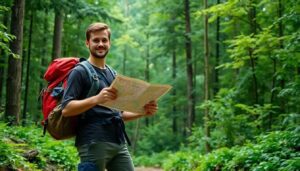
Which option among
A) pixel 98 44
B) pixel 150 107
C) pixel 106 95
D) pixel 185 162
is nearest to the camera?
pixel 106 95

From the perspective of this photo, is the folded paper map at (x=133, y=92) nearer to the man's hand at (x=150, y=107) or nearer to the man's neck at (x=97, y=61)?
the man's hand at (x=150, y=107)

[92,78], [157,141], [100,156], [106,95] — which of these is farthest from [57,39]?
[157,141]

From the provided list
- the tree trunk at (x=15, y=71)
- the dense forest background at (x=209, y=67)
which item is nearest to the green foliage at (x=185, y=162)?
the dense forest background at (x=209, y=67)

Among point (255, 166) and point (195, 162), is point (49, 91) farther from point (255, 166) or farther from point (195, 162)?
point (195, 162)

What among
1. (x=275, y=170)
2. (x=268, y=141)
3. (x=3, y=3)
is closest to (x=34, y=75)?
(x=3, y=3)

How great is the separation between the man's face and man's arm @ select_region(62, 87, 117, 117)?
446 millimetres

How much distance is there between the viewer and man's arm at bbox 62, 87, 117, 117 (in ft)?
9.63

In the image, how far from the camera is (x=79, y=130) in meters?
3.21

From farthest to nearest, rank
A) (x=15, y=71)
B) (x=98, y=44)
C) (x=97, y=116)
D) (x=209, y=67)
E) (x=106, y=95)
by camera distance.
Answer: (x=209, y=67) → (x=15, y=71) → (x=98, y=44) → (x=97, y=116) → (x=106, y=95)

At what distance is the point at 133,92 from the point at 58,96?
2.08ft

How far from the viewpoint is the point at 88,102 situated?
2959 millimetres

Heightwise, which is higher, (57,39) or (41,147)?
(57,39)

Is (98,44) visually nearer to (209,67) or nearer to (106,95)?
(106,95)

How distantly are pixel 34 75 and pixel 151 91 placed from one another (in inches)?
606
